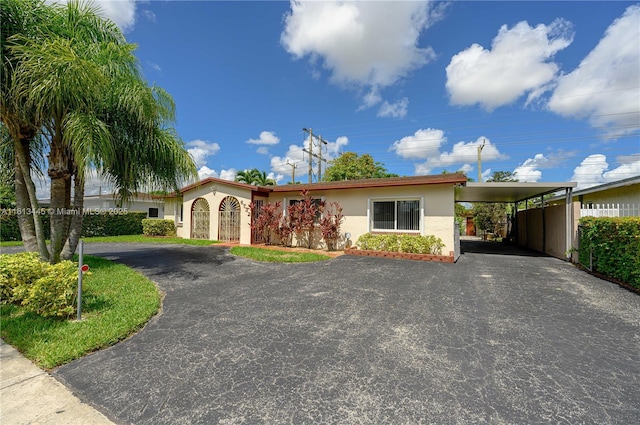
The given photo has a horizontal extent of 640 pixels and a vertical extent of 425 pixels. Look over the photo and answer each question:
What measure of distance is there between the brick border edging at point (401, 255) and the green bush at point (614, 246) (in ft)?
12.2

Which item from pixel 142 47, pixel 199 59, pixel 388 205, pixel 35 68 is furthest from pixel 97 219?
pixel 388 205

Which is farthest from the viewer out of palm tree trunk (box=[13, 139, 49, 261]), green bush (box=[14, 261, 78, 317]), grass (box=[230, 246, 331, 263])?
grass (box=[230, 246, 331, 263])

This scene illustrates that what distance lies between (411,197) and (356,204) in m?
2.32

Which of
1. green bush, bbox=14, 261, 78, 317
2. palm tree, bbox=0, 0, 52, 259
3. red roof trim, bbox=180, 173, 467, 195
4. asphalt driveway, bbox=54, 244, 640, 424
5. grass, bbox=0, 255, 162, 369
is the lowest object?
asphalt driveway, bbox=54, 244, 640, 424

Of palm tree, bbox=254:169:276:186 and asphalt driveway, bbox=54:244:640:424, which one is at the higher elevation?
palm tree, bbox=254:169:276:186

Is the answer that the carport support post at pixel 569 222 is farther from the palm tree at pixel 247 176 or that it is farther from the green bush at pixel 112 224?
the palm tree at pixel 247 176

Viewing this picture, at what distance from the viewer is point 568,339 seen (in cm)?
359

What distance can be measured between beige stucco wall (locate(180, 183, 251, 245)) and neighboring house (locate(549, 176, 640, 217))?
1411cm

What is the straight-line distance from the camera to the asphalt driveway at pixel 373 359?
89.0 inches

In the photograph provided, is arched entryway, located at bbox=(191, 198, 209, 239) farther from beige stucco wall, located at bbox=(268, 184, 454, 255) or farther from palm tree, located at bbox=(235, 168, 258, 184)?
palm tree, located at bbox=(235, 168, 258, 184)

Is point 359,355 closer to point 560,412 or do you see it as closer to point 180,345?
point 560,412

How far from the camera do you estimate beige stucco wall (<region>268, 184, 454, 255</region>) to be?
9.95 meters

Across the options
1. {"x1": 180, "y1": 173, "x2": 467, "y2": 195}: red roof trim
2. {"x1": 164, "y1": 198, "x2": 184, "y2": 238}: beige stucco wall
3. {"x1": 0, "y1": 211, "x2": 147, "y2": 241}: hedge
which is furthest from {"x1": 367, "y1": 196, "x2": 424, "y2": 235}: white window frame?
{"x1": 0, "y1": 211, "x2": 147, "y2": 241}: hedge

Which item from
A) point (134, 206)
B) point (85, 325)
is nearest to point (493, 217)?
point (85, 325)
